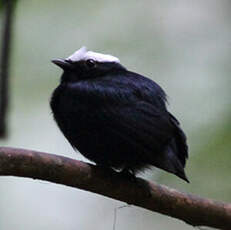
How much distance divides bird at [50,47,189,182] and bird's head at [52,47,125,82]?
120mm

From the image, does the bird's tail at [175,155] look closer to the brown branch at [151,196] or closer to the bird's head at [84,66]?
the brown branch at [151,196]

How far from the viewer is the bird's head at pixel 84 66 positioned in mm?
3836

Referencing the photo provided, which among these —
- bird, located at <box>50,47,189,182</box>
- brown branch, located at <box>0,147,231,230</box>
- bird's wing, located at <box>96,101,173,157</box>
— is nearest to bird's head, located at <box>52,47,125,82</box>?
bird, located at <box>50,47,189,182</box>

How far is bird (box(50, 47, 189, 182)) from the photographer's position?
337 centimetres

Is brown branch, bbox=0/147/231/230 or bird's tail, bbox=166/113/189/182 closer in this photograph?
brown branch, bbox=0/147/231/230

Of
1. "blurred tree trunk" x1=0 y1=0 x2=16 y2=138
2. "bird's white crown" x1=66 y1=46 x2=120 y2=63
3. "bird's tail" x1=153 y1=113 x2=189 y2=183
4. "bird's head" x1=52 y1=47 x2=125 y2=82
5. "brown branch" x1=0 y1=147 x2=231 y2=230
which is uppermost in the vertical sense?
"blurred tree trunk" x1=0 y1=0 x2=16 y2=138

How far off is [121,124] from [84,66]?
611 mm

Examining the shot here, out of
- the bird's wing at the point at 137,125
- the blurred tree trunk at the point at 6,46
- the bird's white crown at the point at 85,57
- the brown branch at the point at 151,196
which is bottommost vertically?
the brown branch at the point at 151,196

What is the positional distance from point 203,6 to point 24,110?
4.63ft

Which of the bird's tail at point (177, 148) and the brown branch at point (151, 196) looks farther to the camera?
the bird's tail at point (177, 148)

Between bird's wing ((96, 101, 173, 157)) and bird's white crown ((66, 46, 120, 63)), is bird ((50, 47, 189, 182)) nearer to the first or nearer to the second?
bird's wing ((96, 101, 173, 157))

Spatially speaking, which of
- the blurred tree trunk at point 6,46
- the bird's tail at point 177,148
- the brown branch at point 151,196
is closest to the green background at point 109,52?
the bird's tail at point 177,148

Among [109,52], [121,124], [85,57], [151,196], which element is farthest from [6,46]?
[109,52]

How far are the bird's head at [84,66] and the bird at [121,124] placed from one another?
0.12 meters
